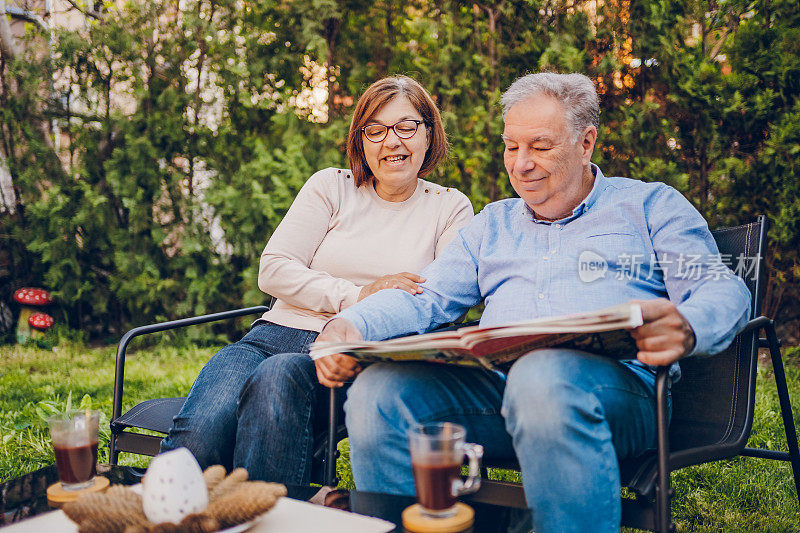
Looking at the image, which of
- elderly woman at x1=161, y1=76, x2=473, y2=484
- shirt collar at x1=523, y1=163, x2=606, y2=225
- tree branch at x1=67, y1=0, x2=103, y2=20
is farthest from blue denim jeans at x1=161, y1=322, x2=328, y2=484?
tree branch at x1=67, y1=0, x2=103, y2=20

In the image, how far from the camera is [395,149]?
258cm

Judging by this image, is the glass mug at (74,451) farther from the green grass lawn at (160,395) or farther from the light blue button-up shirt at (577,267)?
the green grass lawn at (160,395)

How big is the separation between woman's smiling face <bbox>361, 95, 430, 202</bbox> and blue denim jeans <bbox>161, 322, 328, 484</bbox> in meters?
0.86

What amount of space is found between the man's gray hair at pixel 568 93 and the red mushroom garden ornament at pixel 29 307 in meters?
4.69

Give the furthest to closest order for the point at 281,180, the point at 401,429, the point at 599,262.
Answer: the point at 281,180
the point at 599,262
the point at 401,429

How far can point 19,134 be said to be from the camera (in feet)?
18.1

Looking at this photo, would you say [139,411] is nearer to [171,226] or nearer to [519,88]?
[519,88]

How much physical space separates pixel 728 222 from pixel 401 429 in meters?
3.35

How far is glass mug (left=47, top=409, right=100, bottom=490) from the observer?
4.66ft

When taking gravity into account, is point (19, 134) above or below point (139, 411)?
above

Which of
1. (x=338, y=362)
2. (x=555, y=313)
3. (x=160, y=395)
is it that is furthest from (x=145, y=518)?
(x=160, y=395)

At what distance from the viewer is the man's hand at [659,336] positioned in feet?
5.00

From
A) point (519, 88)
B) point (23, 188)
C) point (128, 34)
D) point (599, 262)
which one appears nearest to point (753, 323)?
point (599, 262)

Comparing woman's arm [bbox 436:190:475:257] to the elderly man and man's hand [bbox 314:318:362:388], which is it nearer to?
the elderly man
